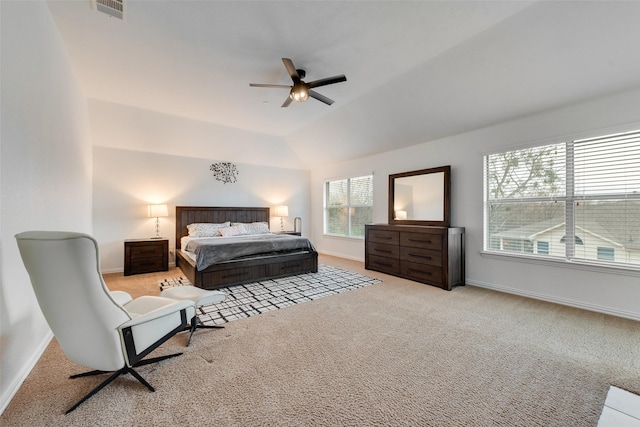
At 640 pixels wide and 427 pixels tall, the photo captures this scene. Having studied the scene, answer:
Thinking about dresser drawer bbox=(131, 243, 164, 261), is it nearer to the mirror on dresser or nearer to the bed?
the bed

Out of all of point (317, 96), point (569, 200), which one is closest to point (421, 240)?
point (569, 200)

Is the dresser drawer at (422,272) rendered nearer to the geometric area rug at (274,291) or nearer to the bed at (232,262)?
the geometric area rug at (274,291)

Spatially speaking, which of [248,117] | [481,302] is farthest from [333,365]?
[248,117]

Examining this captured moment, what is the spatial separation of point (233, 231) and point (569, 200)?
548 centimetres

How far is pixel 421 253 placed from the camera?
4211 millimetres

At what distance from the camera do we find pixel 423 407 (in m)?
1.58

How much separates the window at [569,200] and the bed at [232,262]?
10.1 feet

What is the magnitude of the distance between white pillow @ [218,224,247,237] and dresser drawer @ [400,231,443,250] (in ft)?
10.9

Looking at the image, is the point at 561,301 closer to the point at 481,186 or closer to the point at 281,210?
the point at 481,186

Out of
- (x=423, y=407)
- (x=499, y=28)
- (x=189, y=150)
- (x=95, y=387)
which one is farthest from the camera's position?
(x=189, y=150)

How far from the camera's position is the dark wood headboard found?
558 centimetres

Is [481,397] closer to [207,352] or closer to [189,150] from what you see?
[207,352]

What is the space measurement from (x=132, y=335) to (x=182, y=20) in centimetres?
277

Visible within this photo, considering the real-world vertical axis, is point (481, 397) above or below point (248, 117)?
below
